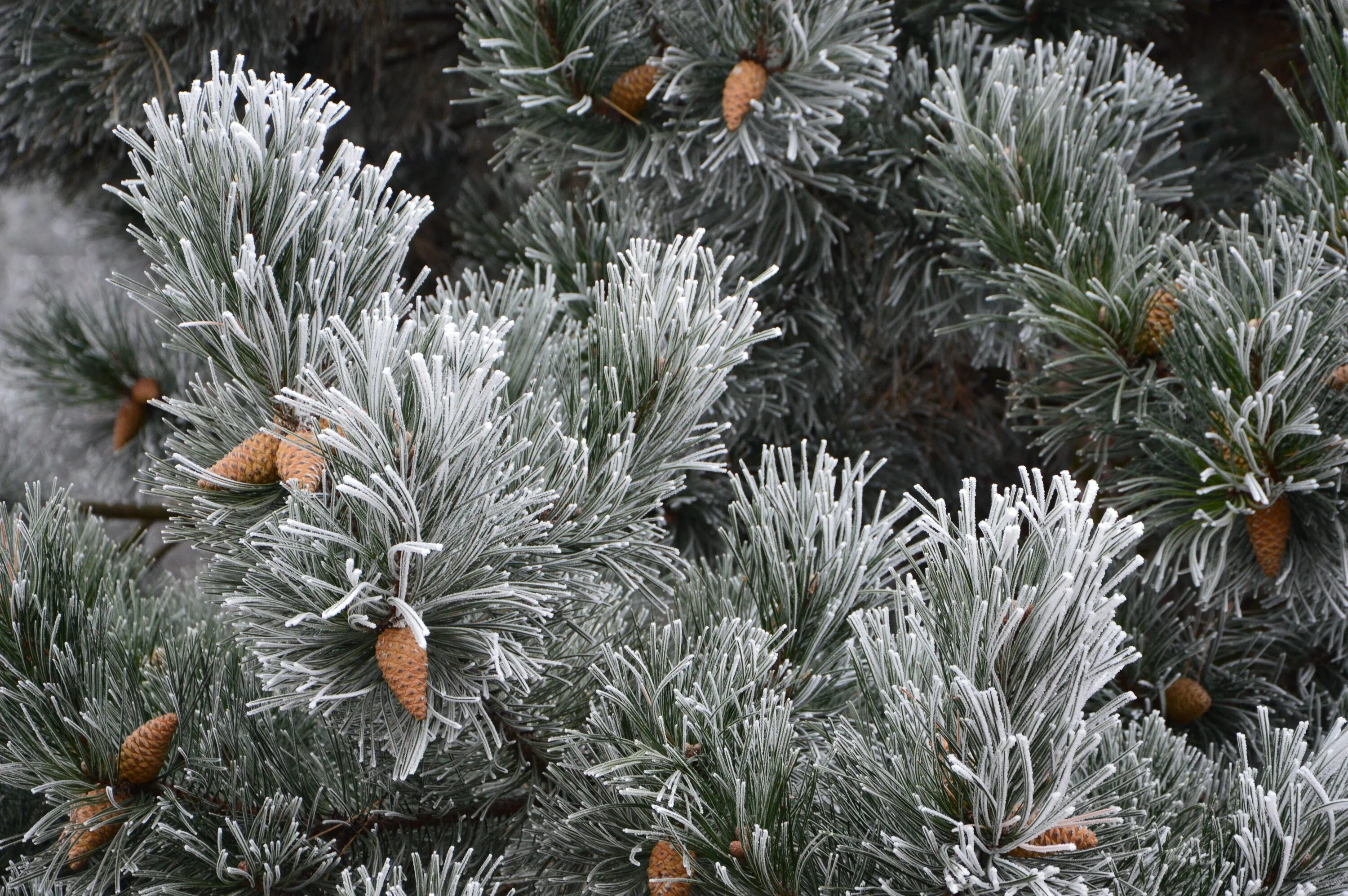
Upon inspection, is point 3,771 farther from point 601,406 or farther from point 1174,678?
point 1174,678

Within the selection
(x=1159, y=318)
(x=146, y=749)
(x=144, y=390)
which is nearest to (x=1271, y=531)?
(x=1159, y=318)

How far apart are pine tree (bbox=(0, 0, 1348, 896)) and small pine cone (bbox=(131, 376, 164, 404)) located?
55 centimetres

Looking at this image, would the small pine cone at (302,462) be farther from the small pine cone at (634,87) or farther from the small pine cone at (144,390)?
the small pine cone at (144,390)

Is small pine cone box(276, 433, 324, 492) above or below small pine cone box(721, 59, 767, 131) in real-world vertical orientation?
below

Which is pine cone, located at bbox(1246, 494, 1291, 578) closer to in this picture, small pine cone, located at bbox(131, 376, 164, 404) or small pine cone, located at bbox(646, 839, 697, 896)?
small pine cone, located at bbox(646, 839, 697, 896)

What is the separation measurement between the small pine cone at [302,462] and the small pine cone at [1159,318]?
53cm

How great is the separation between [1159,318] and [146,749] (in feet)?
2.20

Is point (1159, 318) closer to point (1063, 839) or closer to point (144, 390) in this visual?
point (1063, 839)

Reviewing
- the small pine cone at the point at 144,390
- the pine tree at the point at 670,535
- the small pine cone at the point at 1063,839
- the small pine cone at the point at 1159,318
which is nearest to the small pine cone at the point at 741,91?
the pine tree at the point at 670,535

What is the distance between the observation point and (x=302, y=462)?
0.48 m

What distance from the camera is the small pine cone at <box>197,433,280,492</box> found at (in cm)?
50

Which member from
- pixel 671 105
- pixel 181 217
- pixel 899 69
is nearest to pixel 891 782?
pixel 181 217

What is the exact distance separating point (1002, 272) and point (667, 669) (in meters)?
0.40

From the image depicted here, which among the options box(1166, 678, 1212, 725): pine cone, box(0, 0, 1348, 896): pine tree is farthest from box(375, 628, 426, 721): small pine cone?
box(1166, 678, 1212, 725): pine cone
